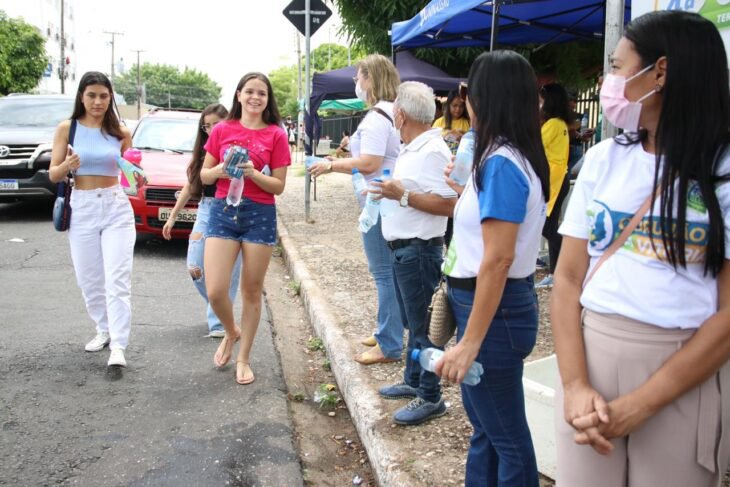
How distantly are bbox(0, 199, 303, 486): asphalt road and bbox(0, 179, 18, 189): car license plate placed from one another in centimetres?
412

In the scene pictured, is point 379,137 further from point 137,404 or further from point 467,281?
point 137,404

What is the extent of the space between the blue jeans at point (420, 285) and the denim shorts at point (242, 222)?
1130 millimetres

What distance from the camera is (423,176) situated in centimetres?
330

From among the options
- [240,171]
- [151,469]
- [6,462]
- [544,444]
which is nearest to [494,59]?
[544,444]

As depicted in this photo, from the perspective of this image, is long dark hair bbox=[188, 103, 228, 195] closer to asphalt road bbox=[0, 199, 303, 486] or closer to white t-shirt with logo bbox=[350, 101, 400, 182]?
asphalt road bbox=[0, 199, 303, 486]

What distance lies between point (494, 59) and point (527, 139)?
0.28 meters

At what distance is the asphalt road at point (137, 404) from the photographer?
3270 mm

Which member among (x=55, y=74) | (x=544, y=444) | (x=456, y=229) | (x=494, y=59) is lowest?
(x=544, y=444)

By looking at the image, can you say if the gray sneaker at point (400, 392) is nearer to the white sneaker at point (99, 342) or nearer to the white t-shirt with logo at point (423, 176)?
the white t-shirt with logo at point (423, 176)

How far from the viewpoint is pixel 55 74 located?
62.4m

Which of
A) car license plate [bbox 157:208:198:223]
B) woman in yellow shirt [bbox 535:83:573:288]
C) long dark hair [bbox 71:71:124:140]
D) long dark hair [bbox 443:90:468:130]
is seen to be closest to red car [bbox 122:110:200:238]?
car license plate [bbox 157:208:198:223]

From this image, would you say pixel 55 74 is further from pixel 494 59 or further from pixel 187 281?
pixel 494 59

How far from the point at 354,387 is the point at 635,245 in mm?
2595

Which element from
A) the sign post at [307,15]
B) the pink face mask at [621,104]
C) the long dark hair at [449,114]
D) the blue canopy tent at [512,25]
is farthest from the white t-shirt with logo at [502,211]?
the sign post at [307,15]
